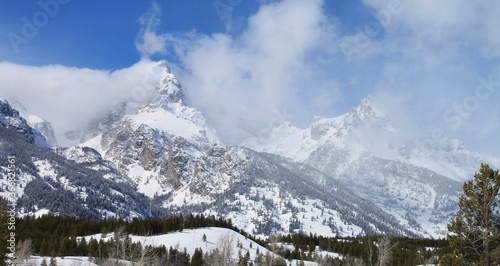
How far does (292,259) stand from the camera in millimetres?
137250

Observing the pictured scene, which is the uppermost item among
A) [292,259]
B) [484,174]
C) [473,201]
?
[484,174]

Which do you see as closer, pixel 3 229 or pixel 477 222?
pixel 477 222

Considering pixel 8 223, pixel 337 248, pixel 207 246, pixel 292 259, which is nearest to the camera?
pixel 8 223

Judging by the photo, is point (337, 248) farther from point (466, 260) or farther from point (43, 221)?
point (466, 260)

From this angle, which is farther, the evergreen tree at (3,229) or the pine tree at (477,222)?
the evergreen tree at (3,229)

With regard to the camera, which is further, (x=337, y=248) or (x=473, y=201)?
(x=337, y=248)

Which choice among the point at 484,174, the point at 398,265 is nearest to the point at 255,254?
the point at 398,265

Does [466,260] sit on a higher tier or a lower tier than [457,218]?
lower

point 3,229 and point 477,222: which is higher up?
point 477,222

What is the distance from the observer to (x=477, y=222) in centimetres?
3297

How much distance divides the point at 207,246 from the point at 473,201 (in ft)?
332

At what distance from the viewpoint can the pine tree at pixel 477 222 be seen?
3194cm

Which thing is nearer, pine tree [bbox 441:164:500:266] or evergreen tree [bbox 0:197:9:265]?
pine tree [bbox 441:164:500:266]

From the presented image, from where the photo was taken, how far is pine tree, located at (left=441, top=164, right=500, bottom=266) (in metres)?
31.9
